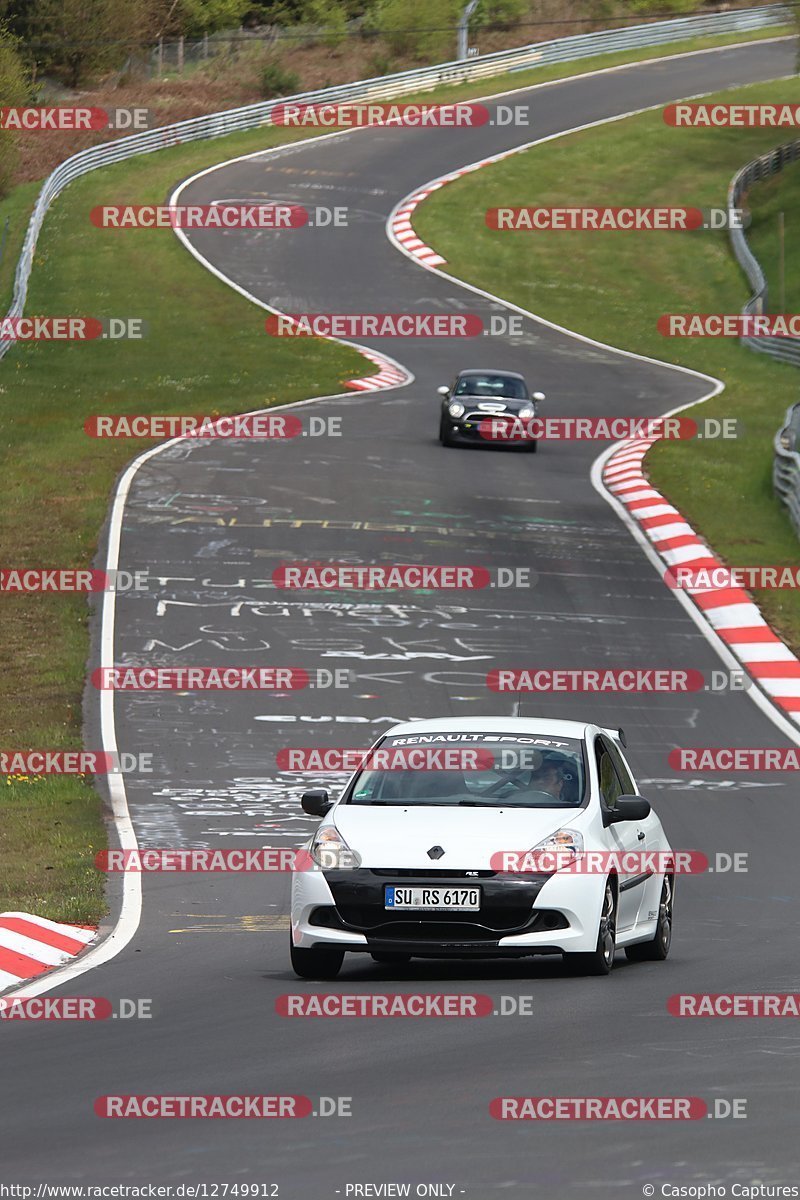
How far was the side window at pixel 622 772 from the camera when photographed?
40.3 feet

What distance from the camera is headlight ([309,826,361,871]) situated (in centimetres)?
1069

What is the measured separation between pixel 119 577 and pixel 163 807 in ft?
31.3

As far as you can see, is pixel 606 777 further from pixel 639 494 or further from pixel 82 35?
pixel 82 35

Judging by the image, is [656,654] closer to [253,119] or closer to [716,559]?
[716,559]

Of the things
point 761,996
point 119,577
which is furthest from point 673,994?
point 119,577

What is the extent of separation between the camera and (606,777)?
11.9 meters

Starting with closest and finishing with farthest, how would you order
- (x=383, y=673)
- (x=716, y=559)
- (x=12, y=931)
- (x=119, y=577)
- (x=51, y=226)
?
(x=12, y=931), (x=383, y=673), (x=119, y=577), (x=716, y=559), (x=51, y=226)

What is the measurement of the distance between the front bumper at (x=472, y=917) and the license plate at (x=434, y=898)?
3cm

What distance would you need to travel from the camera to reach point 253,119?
2872 inches

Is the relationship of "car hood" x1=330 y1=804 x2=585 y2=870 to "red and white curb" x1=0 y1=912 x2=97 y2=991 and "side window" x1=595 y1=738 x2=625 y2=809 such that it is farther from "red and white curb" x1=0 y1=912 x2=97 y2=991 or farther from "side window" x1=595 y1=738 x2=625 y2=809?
"red and white curb" x1=0 y1=912 x2=97 y2=991

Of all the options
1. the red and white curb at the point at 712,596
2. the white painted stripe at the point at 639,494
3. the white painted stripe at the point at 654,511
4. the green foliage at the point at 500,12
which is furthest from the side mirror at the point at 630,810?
the green foliage at the point at 500,12

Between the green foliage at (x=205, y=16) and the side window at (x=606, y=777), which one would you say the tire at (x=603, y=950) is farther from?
the green foliage at (x=205, y=16)

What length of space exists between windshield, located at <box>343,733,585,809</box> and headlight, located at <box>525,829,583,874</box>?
464 millimetres

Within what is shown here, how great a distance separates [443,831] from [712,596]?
54.4ft
